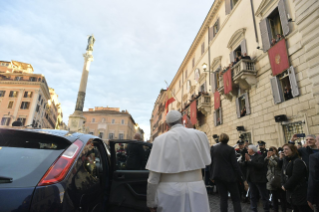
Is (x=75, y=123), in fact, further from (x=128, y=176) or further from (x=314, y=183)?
(x=314, y=183)

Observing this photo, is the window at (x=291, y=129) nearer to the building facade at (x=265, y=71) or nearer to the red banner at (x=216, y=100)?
the building facade at (x=265, y=71)

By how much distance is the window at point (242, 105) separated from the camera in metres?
11.7

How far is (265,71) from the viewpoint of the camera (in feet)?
33.8

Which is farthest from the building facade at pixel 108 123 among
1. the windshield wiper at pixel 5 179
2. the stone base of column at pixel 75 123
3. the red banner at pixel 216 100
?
the windshield wiper at pixel 5 179

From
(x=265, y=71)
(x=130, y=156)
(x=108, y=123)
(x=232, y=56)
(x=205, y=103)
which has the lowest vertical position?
(x=130, y=156)

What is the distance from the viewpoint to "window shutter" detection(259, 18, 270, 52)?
10188mm

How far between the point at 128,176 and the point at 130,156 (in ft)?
1.51

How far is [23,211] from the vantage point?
4.53ft

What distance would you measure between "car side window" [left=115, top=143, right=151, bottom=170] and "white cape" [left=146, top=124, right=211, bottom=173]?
1428 millimetres

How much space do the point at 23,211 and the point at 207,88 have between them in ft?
60.5

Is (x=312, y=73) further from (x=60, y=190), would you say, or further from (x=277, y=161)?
(x=60, y=190)

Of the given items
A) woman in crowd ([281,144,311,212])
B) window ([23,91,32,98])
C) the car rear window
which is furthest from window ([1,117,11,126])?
woman in crowd ([281,144,311,212])

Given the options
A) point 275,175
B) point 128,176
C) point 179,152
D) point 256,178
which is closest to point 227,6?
point 275,175

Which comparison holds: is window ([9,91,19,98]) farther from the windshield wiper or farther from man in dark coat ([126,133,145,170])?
the windshield wiper
